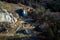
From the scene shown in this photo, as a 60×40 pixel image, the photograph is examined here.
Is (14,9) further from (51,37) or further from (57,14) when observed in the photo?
(51,37)

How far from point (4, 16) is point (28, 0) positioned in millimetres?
434

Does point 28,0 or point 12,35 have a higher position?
point 28,0

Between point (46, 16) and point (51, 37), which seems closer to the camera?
point (51, 37)

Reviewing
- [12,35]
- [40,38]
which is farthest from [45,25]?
[12,35]

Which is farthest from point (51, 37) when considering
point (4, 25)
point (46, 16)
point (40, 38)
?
point (4, 25)

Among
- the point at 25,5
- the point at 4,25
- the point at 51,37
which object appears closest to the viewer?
the point at 51,37

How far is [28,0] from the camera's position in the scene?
9.91ft

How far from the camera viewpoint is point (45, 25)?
2580 millimetres

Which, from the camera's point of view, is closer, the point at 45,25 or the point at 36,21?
the point at 45,25

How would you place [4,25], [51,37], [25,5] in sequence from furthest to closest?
[25,5] < [4,25] < [51,37]

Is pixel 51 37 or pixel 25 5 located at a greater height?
pixel 25 5

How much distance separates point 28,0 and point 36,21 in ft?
1.38

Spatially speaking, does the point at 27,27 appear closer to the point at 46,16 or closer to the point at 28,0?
the point at 46,16

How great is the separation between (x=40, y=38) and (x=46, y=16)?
35 centimetres
